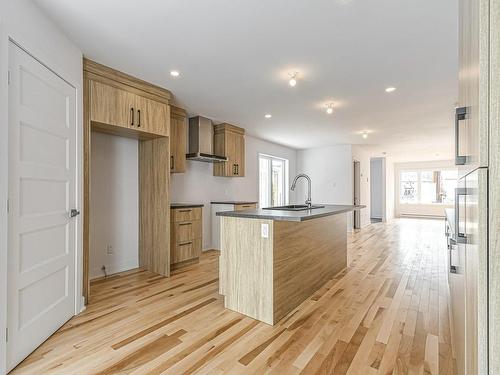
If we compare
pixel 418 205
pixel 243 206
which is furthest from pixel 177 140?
pixel 418 205

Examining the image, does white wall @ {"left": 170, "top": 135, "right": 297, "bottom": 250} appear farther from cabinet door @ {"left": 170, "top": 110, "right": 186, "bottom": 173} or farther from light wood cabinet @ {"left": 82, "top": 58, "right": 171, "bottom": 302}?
light wood cabinet @ {"left": 82, "top": 58, "right": 171, "bottom": 302}

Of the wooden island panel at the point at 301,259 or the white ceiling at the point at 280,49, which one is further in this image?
the wooden island panel at the point at 301,259

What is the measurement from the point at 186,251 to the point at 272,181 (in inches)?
159

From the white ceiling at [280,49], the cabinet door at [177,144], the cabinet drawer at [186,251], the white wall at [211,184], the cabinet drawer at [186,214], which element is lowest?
the cabinet drawer at [186,251]

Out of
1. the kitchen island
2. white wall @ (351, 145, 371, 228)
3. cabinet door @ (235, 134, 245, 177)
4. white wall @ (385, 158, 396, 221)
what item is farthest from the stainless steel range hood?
white wall @ (385, 158, 396, 221)

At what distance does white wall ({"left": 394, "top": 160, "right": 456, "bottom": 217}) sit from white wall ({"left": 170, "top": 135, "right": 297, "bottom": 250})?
7.28 m

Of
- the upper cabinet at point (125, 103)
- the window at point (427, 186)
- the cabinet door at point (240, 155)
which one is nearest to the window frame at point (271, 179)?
the cabinet door at point (240, 155)

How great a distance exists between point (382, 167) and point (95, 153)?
9.98 meters

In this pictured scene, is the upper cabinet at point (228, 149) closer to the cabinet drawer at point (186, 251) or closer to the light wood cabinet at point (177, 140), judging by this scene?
the light wood cabinet at point (177, 140)

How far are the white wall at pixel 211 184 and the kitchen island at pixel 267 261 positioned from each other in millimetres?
2268

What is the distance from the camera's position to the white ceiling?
1.95 meters

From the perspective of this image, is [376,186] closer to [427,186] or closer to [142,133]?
[427,186]

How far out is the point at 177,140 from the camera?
13.9 ft

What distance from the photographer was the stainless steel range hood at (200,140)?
458 centimetres
